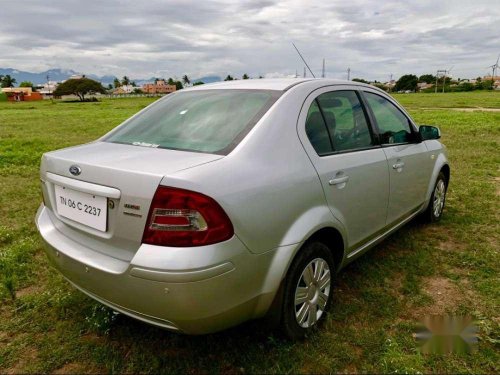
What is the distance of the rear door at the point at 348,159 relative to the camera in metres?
2.58

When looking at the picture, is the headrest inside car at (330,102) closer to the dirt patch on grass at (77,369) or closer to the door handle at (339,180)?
the door handle at (339,180)

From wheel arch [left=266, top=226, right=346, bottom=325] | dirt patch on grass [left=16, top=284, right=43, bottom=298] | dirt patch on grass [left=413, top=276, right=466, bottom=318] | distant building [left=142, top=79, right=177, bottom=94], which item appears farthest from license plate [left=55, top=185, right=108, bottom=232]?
distant building [left=142, top=79, right=177, bottom=94]

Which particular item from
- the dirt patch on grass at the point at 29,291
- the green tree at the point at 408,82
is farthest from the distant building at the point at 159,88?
the dirt patch on grass at the point at 29,291

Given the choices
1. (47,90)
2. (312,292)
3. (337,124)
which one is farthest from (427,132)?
(47,90)

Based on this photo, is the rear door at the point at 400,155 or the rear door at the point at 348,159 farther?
the rear door at the point at 400,155

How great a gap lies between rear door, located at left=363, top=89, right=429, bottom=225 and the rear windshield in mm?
1205

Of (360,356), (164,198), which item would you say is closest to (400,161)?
(360,356)

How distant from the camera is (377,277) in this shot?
338 centimetres

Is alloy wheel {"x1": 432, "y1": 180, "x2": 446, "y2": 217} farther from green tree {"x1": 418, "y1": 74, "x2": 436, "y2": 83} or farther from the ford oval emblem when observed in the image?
green tree {"x1": 418, "y1": 74, "x2": 436, "y2": 83}

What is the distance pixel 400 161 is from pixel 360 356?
1.70 meters

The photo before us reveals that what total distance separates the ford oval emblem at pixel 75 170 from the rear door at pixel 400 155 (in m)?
2.27

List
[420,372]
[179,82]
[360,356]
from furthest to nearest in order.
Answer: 1. [179,82]
2. [360,356]
3. [420,372]

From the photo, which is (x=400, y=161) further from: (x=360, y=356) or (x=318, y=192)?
(x=360, y=356)

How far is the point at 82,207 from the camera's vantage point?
221 centimetres
